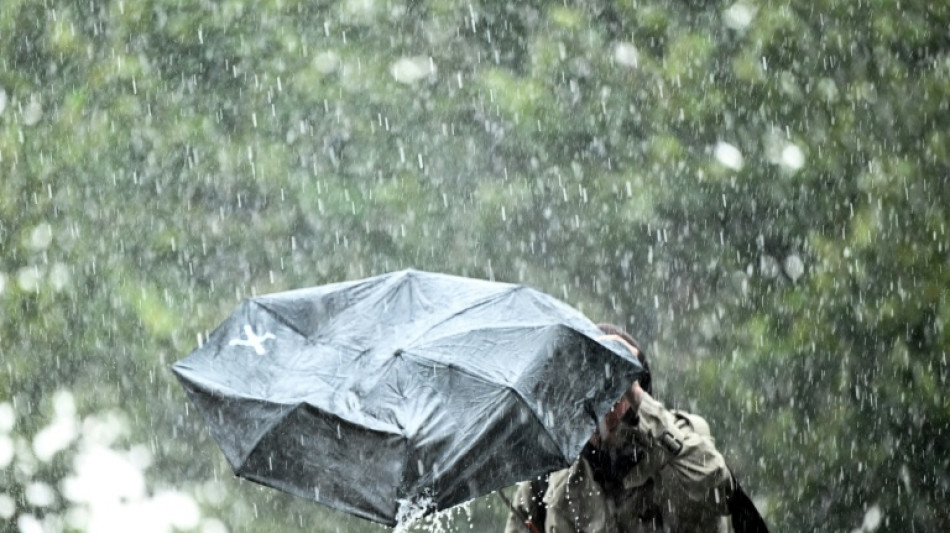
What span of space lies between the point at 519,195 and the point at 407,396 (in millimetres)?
4628

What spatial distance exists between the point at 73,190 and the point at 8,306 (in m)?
0.88

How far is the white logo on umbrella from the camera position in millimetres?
3671

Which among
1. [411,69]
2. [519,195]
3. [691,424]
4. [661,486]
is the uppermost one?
[411,69]

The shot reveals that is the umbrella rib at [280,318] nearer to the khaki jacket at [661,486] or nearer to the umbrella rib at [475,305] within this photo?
the umbrella rib at [475,305]

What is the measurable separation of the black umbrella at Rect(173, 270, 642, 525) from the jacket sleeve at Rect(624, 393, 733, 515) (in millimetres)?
486

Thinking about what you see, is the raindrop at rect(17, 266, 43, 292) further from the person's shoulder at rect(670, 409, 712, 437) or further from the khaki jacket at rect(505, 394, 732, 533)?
the person's shoulder at rect(670, 409, 712, 437)

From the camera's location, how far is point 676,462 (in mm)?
4039

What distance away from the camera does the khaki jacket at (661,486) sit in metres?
4.04

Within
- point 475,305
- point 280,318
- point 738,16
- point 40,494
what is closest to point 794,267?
point 738,16

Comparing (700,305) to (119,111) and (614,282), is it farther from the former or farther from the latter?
(119,111)

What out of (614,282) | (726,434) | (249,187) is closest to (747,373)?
(726,434)

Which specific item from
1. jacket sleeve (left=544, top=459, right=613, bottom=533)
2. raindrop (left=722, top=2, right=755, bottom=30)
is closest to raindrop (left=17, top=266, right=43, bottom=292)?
raindrop (left=722, top=2, right=755, bottom=30)

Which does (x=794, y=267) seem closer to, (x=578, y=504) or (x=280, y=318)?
(x=578, y=504)

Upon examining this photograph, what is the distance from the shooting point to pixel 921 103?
23.4 ft
